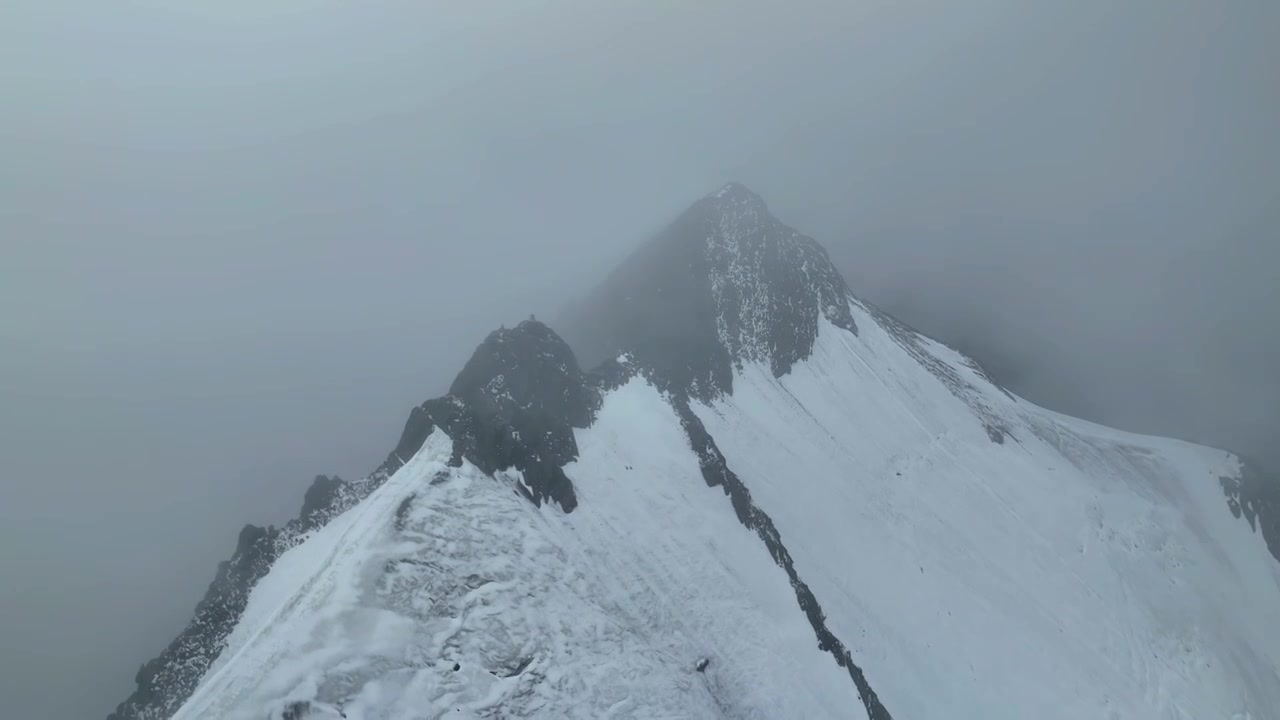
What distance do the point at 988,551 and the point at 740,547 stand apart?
99.3ft

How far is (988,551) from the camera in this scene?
2351 inches

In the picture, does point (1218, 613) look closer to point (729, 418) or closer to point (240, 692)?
point (729, 418)

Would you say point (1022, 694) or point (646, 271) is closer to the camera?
point (1022, 694)

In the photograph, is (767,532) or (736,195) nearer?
(767,532)

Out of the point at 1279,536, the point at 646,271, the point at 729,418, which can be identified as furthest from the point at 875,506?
the point at 1279,536

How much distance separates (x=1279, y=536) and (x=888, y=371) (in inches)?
2445

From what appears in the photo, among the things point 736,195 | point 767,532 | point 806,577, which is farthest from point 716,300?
point 806,577

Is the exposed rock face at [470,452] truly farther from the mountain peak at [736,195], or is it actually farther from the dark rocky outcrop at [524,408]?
the mountain peak at [736,195]

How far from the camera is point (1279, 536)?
278 ft

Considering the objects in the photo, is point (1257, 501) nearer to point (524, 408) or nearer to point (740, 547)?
point (740, 547)

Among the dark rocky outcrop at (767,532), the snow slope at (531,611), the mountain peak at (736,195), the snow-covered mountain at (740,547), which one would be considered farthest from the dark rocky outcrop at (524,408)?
the mountain peak at (736,195)

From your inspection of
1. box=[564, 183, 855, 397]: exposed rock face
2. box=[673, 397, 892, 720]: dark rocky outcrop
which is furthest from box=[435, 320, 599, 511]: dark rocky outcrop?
→ box=[564, 183, 855, 397]: exposed rock face

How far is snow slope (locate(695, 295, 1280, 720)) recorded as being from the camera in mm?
49906

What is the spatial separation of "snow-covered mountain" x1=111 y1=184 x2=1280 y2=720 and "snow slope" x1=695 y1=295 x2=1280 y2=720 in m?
0.31
